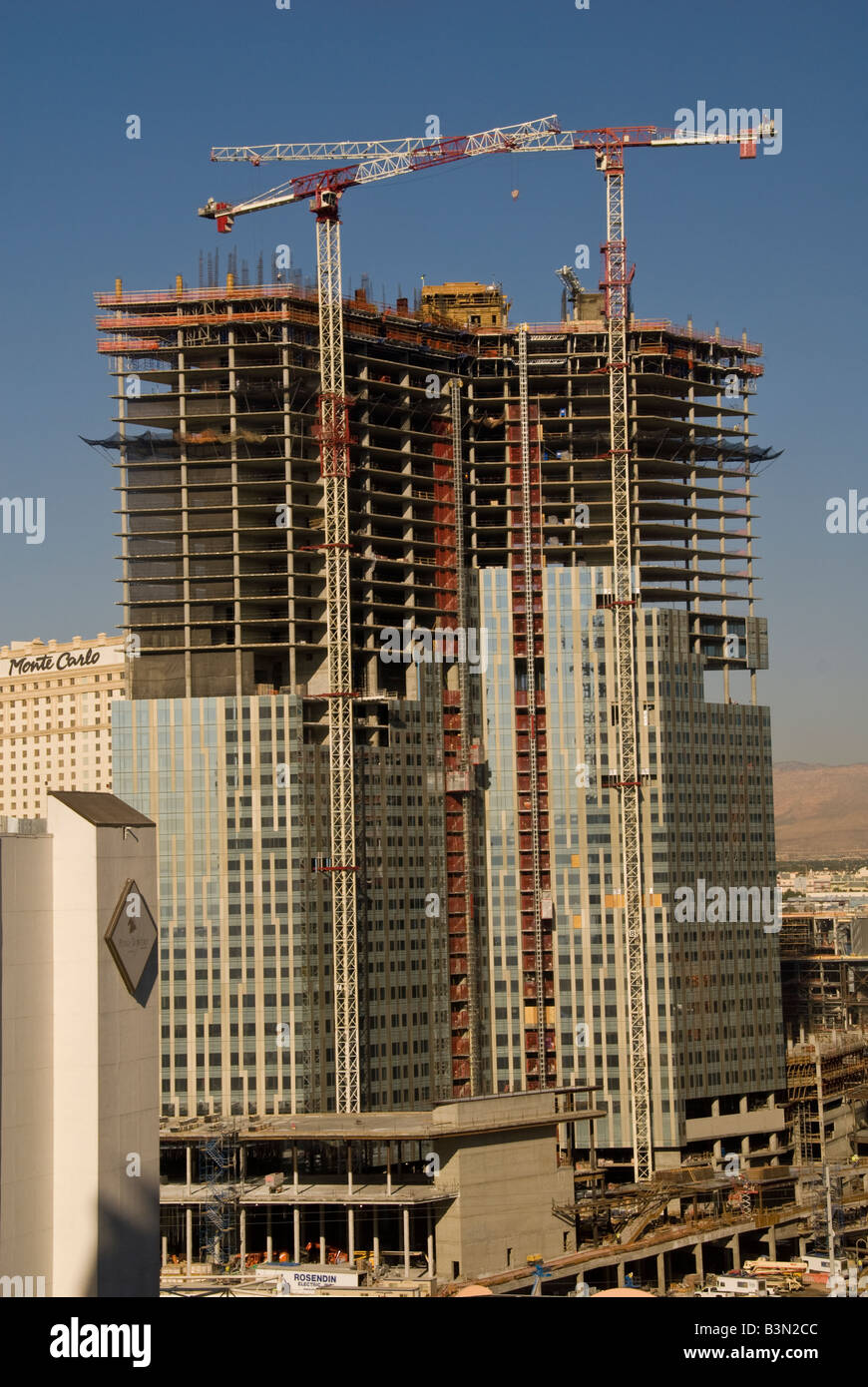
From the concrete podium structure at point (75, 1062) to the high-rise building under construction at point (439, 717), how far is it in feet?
347

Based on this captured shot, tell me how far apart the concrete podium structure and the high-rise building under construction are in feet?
347

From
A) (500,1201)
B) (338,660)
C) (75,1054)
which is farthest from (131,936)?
(338,660)

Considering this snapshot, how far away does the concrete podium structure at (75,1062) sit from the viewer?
4947 cm

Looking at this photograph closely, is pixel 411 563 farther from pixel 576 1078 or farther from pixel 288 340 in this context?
pixel 576 1078

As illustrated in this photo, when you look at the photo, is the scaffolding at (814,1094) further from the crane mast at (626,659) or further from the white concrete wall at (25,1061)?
the white concrete wall at (25,1061)

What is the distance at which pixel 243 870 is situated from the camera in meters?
159

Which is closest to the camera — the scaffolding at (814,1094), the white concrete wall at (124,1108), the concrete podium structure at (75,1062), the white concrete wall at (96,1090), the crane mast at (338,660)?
the concrete podium structure at (75,1062)

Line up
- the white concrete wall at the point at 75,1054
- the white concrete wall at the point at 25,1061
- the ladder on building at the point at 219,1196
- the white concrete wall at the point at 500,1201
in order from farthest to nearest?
the ladder on building at the point at 219,1196 → the white concrete wall at the point at 500,1201 → the white concrete wall at the point at 75,1054 → the white concrete wall at the point at 25,1061

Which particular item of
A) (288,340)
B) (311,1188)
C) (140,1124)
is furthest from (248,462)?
(140,1124)

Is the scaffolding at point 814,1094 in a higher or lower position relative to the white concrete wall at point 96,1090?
lower

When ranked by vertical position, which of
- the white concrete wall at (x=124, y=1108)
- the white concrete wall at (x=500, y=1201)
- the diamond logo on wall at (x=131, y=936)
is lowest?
the white concrete wall at (x=500, y=1201)

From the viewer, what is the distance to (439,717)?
580 ft

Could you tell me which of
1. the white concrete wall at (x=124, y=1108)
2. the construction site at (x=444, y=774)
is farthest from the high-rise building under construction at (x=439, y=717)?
the white concrete wall at (x=124, y=1108)

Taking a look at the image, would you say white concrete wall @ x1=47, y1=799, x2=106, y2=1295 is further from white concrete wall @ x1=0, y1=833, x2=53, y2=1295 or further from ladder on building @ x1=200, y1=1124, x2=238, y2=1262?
ladder on building @ x1=200, y1=1124, x2=238, y2=1262
